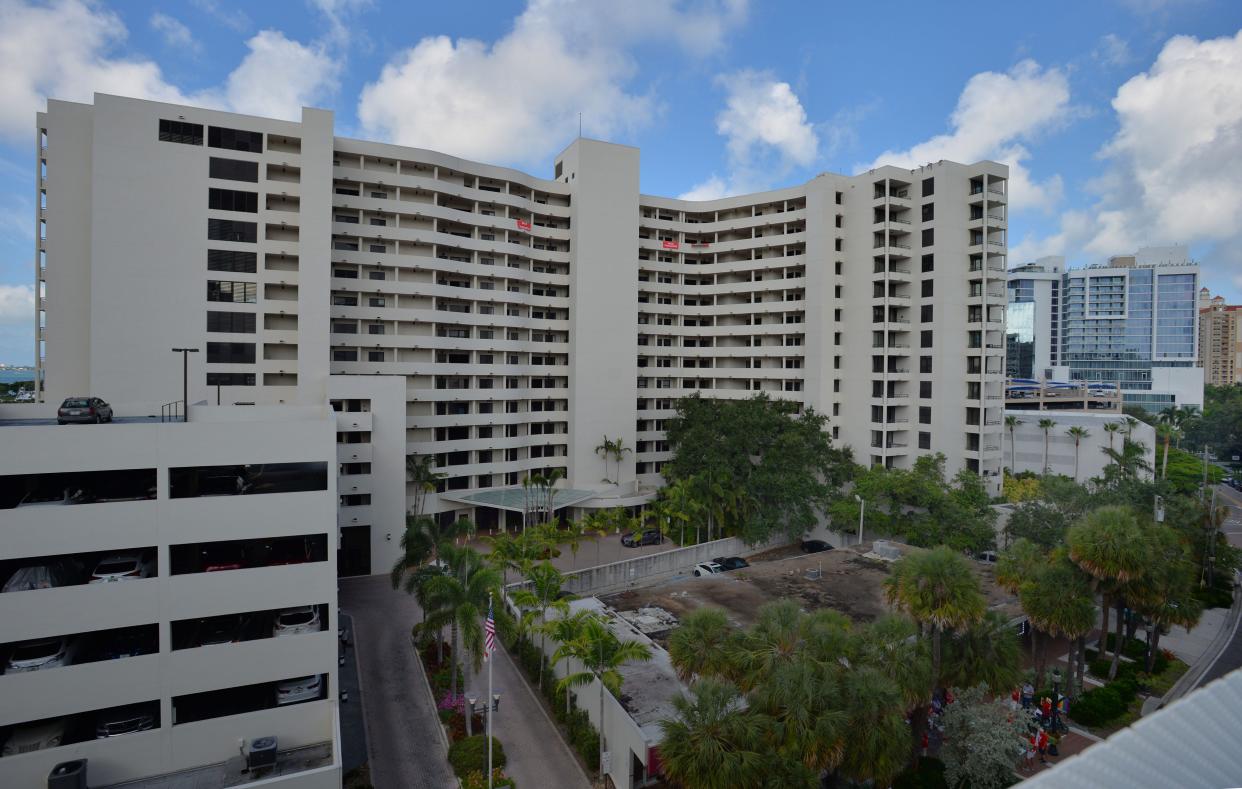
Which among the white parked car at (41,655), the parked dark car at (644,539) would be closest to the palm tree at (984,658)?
the white parked car at (41,655)

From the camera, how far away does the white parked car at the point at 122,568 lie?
22125 mm

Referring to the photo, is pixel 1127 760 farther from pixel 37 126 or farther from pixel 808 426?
pixel 37 126

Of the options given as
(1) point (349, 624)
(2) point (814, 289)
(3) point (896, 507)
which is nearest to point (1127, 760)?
(1) point (349, 624)

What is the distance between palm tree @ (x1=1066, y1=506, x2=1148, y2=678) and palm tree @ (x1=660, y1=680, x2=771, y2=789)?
1660 centimetres

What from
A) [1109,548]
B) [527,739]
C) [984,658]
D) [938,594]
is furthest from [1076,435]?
[527,739]

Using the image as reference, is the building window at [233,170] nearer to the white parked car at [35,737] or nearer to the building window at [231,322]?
the building window at [231,322]

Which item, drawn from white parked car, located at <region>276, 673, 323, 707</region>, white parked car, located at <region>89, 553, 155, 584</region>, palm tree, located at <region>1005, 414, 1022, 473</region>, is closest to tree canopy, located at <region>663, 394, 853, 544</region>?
palm tree, located at <region>1005, 414, 1022, 473</region>

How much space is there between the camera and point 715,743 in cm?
1648

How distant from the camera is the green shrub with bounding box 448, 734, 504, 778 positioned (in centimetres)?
2289

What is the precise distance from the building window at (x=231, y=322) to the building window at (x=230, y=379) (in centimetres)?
313

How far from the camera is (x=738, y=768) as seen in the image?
630 inches

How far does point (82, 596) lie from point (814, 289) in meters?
56.0

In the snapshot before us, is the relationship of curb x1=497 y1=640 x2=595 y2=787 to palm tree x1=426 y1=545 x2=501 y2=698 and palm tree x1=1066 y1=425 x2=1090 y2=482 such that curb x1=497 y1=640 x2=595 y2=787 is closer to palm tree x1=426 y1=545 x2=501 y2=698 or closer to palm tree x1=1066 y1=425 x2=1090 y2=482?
palm tree x1=426 y1=545 x2=501 y2=698

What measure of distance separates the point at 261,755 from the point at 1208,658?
4459cm
